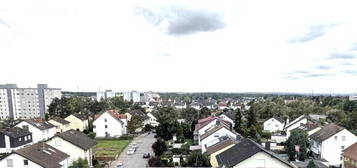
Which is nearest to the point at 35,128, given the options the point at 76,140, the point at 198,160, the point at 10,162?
the point at 76,140

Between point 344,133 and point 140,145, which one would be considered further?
point 140,145

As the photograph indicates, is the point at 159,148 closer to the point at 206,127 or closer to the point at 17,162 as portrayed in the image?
the point at 206,127

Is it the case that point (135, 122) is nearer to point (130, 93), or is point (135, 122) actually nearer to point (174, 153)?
point (174, 153)

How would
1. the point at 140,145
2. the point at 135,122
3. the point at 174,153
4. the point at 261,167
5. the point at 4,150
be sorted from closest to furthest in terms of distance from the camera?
the point at 261,167, the point at 174,153, the point at 4,150, the point at 140,145, the point at 135,122

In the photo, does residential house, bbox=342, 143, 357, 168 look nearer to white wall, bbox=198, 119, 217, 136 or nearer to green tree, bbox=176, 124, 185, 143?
white wall, bbox=198, 119, 217, 136

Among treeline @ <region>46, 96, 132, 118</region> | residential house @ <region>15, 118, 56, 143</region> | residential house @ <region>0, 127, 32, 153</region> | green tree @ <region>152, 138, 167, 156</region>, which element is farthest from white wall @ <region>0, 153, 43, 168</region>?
treeline @ <region>46, 96, 132, 118</region>

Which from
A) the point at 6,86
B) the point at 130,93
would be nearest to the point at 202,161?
the point at 6,86

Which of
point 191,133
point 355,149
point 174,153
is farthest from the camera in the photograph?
point 191,133

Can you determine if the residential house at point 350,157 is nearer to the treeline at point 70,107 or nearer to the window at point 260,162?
the window at point 260,162
